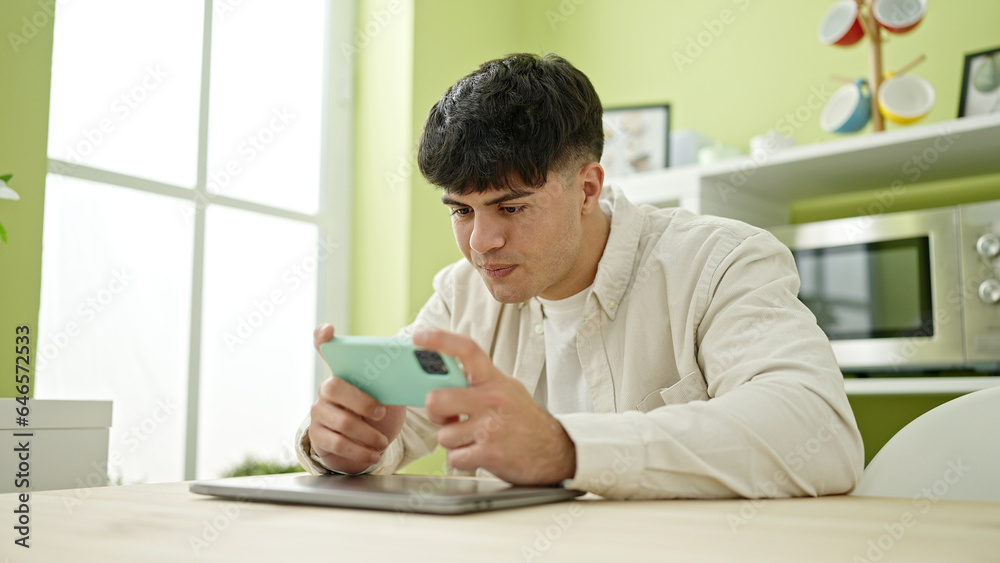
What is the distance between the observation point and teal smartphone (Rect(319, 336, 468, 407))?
0.77 m

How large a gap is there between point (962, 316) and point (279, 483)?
1683mm

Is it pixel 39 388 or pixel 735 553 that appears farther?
pixel 39 388

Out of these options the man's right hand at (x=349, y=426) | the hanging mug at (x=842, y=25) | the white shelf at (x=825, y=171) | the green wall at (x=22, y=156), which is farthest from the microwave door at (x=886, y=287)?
the green wall at (x=22, y=156)

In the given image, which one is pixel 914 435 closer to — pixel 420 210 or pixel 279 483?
pixel 279 483

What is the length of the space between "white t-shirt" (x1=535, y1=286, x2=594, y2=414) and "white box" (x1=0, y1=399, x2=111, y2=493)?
A: 82 centimetres

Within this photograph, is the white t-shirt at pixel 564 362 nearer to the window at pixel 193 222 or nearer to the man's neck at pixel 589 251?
the man's neck at pixel 589 251

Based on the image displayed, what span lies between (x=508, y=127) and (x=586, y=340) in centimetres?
36

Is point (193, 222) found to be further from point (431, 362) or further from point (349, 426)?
point (431, 362)

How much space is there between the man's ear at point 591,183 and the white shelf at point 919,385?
32.5 inches

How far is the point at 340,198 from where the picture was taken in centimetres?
303

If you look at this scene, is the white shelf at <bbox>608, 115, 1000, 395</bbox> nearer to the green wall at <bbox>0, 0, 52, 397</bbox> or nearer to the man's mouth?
the man's mouth

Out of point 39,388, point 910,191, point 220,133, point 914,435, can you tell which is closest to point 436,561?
point 914,435

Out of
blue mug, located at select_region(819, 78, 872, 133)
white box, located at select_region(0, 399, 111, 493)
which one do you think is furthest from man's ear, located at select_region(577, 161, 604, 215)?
blue mug, located at select_region(819, 78, 872, 133)

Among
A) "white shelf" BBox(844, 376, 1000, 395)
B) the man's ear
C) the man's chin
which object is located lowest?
"white shelf" BBox(844, 376, 1000, 395)
